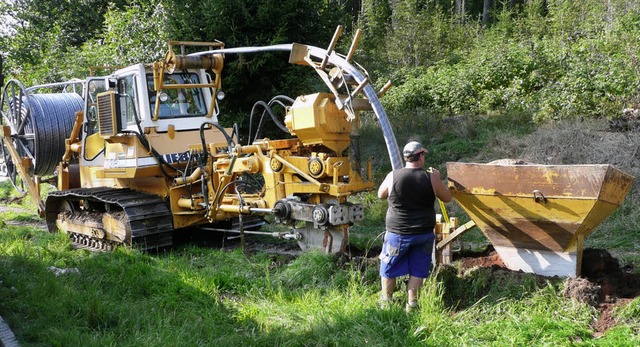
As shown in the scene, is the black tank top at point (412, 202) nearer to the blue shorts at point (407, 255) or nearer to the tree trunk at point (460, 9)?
the blue shorts at point (407, 255)

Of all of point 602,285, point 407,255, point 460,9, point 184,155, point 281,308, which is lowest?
point 281,308

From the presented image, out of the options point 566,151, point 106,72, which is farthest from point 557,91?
point 106,72

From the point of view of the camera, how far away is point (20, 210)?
13828mm

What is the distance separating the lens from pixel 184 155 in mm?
8984

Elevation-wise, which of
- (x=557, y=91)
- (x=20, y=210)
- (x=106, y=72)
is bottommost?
(x=20, y=210)

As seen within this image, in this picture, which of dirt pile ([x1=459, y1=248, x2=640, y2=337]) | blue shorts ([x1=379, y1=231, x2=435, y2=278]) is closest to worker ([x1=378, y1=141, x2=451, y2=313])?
blue shorts ([x1=379, y1=231, x2=435, y2=278])

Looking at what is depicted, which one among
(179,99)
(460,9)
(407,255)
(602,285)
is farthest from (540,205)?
(460,9)

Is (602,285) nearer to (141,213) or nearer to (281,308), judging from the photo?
(281,308)

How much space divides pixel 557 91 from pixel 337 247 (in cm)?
794

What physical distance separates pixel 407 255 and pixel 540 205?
1.25 metres

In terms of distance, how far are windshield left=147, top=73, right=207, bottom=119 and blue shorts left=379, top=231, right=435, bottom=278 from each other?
15.5 feet

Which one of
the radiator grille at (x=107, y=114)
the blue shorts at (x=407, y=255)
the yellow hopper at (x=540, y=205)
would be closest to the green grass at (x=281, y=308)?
the blue shorts at (x=407, y=255)

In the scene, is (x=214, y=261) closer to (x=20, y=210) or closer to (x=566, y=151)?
(x=566, y=151)

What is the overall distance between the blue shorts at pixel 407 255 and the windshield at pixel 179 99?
15.5 feet
